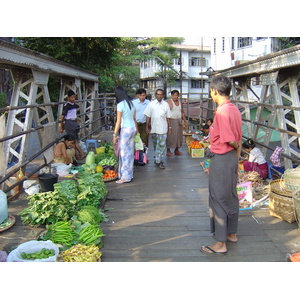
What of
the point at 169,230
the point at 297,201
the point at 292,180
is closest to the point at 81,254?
the point at 169,230

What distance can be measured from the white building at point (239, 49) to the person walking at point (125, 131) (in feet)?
46.3

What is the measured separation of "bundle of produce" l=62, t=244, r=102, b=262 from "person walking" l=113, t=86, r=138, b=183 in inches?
127

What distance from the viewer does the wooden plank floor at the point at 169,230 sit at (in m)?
3.68

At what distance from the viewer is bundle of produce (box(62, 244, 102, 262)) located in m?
3.31

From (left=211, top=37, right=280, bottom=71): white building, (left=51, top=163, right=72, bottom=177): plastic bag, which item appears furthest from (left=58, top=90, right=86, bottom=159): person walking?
(left=211, top=37, right=280, bottom=71): white building

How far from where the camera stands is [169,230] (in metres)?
4.36

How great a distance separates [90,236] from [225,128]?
75.5 inches

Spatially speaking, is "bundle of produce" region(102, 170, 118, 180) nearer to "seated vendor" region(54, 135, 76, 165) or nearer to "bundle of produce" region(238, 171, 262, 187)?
"seated vendor" region(54, 135, 76, 165)

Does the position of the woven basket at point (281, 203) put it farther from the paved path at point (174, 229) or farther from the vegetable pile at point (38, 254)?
the vegetable pile at point (38, 254)

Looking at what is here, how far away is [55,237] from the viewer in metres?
3.78

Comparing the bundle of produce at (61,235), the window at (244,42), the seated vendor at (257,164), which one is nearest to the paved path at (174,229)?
the bundle of produce at (61,235)

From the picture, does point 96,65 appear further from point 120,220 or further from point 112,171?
point 120,220

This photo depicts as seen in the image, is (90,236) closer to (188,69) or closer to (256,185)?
(256,185)

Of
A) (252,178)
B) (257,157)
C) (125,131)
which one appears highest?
(125,131)
